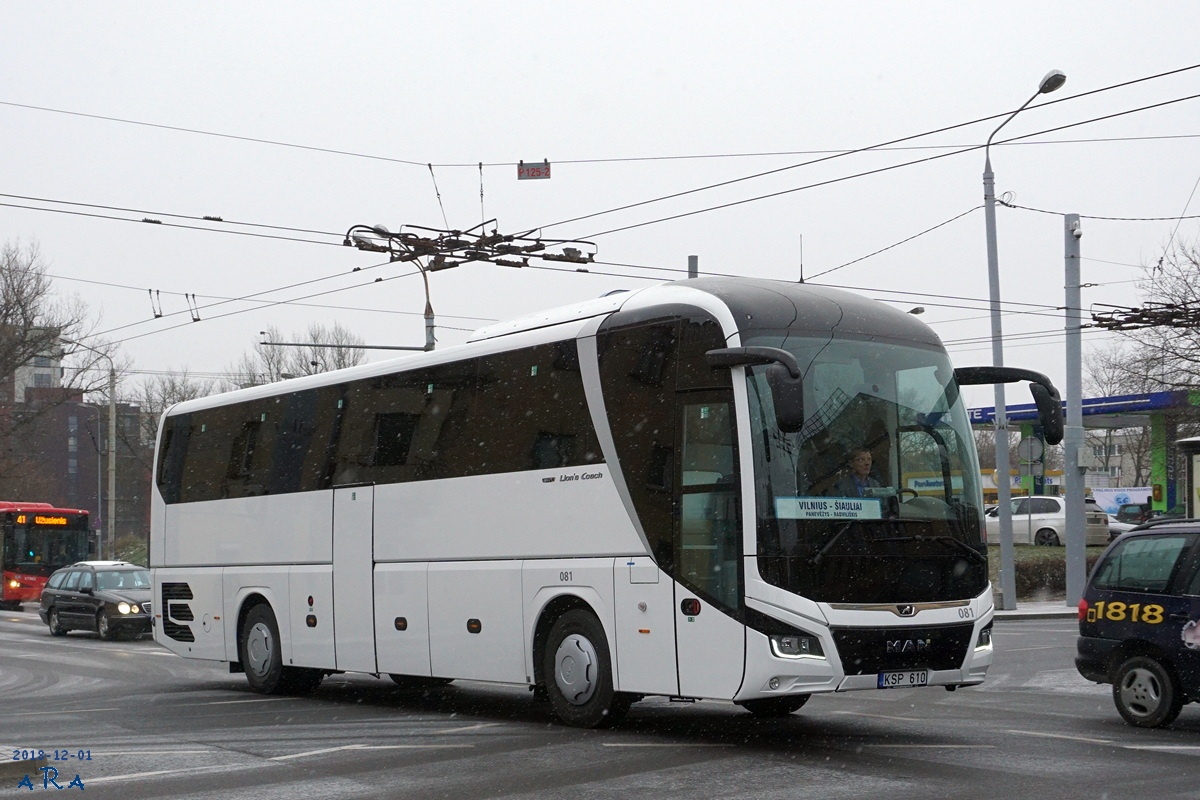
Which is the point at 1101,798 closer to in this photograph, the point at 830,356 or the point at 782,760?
the point at 782,760

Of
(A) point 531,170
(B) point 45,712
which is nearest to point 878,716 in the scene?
(B) point 45,712

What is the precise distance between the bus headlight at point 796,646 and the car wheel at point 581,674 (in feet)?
5.98

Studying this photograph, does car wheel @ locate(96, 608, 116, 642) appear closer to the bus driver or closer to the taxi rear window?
the taxi rear window

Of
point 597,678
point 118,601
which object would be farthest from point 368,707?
point 118,601

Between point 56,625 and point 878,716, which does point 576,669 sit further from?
point 56,625

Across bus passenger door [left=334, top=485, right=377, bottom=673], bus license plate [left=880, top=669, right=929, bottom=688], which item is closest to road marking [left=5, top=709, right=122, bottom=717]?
bus passenger door [left=334, top=485, right=377, bottom=673]

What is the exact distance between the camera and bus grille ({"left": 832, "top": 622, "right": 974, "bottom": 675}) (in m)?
10.0

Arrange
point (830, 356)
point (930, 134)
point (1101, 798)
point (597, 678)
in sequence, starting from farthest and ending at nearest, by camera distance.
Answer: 1. point (930, 134)
2. point (597, 678)
3. point (830, 356)
4. point (1101, 798)

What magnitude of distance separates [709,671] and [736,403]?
6.38ft

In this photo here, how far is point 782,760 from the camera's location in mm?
9711

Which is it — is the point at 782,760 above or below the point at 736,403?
below

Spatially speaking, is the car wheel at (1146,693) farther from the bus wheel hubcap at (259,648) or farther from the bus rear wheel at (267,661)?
the bus wheel hubcap at (259,648)

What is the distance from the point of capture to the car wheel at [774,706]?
1224 centimetres

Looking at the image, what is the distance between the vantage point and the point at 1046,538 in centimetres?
4034
